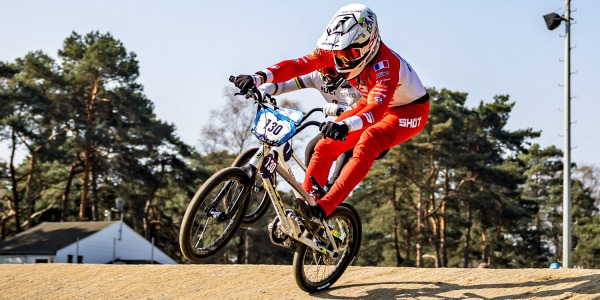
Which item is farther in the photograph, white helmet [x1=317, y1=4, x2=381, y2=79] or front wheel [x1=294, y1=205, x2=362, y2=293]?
front wheel [x1=294, y1=205, x2=362, y2=293]

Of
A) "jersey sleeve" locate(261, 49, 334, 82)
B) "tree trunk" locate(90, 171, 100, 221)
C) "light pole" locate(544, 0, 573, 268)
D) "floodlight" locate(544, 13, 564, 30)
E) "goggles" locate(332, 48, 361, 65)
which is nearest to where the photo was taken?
"goggles" locate(332, 48, 361, 65)

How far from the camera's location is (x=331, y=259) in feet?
30.3

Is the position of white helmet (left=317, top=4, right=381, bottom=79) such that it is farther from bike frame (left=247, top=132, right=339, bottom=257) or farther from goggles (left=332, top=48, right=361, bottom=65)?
bike frame (left=247, top=132, right=339, bottom=257)

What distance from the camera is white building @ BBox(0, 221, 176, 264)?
153 feet

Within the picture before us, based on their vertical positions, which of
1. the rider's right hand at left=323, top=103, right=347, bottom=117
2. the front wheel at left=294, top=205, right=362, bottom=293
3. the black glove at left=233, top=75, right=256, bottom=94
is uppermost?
the black glove at left=233, top=75, right=256, bottom=94

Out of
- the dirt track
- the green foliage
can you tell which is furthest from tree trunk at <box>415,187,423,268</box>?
the dirt track

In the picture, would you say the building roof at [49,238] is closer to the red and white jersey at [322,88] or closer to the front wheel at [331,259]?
the front wheel at [331,259]

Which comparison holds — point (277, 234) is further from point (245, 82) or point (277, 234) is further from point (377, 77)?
point (377, 77)

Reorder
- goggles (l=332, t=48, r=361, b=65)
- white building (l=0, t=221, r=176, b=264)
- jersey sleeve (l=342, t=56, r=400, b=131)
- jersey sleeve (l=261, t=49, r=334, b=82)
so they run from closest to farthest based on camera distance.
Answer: jersey sleeve (l=342, t=56, r=400, b=131) → goggles (l=332, t=48, r=361, b=65) → jersey sleeve (l=261, t=49, r=334, b=82) → white building (l=0, t=221, r=176, b=264)

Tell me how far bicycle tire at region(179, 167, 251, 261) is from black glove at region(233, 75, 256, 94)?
858mm

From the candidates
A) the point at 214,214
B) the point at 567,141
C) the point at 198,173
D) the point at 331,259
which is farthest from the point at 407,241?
the point at 214,214

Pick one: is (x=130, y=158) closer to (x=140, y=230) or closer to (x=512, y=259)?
(x=140, y=230)

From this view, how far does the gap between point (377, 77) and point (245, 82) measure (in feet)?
4.24

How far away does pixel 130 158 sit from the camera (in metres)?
48.5
